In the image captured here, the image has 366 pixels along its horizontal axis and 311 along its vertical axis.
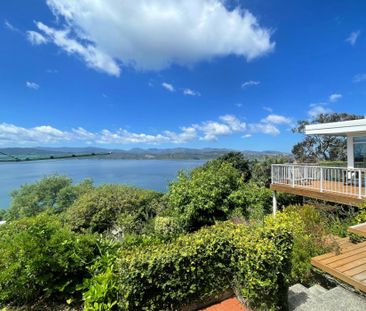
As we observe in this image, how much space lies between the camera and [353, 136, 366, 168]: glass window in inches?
390

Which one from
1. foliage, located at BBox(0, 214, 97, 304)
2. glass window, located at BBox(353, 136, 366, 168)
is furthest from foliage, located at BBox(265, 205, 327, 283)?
glass window, located at BBox(353, 136, 366, 168)

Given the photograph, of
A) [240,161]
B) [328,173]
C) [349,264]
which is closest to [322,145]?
[240,161]

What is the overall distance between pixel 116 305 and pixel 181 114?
35610mm

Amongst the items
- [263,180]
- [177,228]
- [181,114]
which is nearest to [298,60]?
[263,180]

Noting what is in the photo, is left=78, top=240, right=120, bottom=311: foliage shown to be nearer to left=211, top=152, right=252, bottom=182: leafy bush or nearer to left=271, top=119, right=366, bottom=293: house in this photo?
left=271, top=119, right=366, bottom=293: house

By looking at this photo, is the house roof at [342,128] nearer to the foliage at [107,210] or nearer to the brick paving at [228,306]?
the foliage at [107,210]

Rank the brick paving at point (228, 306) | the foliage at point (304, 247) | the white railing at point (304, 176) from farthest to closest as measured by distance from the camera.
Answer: the white railing at point (304, 176) < the foliage at point (304, 247) < the brick paving at point (228, 306)

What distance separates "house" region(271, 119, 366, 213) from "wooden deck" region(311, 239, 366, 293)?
474 cm

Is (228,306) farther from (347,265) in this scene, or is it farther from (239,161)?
(239,161)

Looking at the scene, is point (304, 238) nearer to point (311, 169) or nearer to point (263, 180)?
point (311, 169)

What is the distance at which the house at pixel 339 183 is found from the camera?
3879mm

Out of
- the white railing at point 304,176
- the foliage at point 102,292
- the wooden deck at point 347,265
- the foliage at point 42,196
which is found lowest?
the foliage at point 42,196

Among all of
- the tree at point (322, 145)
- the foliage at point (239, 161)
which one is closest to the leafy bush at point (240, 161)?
the foliage at point (239, 161)

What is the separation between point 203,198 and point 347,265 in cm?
466
